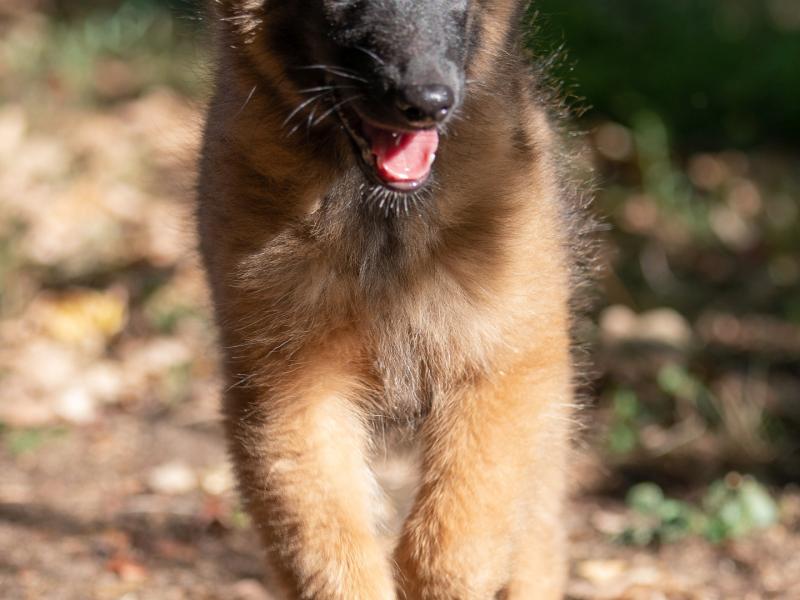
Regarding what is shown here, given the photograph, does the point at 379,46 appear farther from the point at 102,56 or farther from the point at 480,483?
the point at 102,56

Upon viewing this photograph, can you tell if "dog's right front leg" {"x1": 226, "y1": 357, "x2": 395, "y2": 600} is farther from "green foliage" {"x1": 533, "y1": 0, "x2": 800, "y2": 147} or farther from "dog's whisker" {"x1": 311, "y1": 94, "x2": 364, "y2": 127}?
"green foliage" {"x1": 533, "y1": 0, "x2": 800, "y2": 147}

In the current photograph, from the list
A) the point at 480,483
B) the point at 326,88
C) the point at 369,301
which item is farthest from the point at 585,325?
the point at 326,88

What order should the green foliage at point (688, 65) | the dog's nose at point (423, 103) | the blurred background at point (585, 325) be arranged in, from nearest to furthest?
the dog's nose at point (423, 103) → the blurred background at point (585, 325) → the green foliage at point (688, 65)

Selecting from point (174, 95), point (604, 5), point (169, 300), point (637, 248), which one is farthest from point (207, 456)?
point (604, 5)

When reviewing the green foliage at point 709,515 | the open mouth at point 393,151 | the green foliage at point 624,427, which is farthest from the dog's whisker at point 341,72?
the green foliage at point 624,427

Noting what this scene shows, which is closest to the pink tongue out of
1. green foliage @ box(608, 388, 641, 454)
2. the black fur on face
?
the black fur on face

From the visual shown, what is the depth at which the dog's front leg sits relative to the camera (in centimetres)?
366

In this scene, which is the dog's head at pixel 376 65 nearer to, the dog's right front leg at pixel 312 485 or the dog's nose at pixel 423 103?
the dog's nose at pixel 423 103

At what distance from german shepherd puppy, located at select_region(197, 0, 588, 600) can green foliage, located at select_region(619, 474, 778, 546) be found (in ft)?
3.90

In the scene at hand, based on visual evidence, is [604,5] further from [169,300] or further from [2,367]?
[2,367]

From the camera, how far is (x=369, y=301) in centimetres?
367

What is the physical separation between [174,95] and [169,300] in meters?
2.84

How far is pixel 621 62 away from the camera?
29.5 feet

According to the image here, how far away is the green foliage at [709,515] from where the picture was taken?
4824mm
